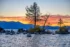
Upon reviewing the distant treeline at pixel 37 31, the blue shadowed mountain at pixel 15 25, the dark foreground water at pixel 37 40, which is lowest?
the dark foreground water at pixel 37 40

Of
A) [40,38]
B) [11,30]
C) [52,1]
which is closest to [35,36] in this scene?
[40,38]

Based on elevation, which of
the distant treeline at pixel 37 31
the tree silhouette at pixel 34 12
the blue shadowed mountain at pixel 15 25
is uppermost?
the tree silhouette at pixel 34 12

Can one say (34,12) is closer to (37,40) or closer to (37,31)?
(37,31)

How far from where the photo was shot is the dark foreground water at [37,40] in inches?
100

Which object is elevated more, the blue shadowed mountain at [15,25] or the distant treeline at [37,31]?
the blue shadowed mountain at [15,25]

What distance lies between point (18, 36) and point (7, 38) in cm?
20

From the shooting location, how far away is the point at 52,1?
2.46 meters

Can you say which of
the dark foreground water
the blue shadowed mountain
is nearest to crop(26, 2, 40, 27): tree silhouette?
the blue shadowed mountain

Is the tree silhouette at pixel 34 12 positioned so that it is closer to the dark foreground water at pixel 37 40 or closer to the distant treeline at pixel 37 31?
the distant treeline at pixel 37 31

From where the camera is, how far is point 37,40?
258 centimetres

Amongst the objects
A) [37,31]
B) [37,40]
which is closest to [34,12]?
[37,31]

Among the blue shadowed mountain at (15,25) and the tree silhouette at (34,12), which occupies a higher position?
the tree silhouette at (34,12)

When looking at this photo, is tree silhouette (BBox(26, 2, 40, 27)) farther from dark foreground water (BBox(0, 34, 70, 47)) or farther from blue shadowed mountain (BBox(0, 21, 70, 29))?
dark foreground water (BBox(0, 34, 70, 47))

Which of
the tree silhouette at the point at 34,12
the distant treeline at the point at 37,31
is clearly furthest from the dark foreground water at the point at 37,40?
the tree silhouette at the point at 34,12
